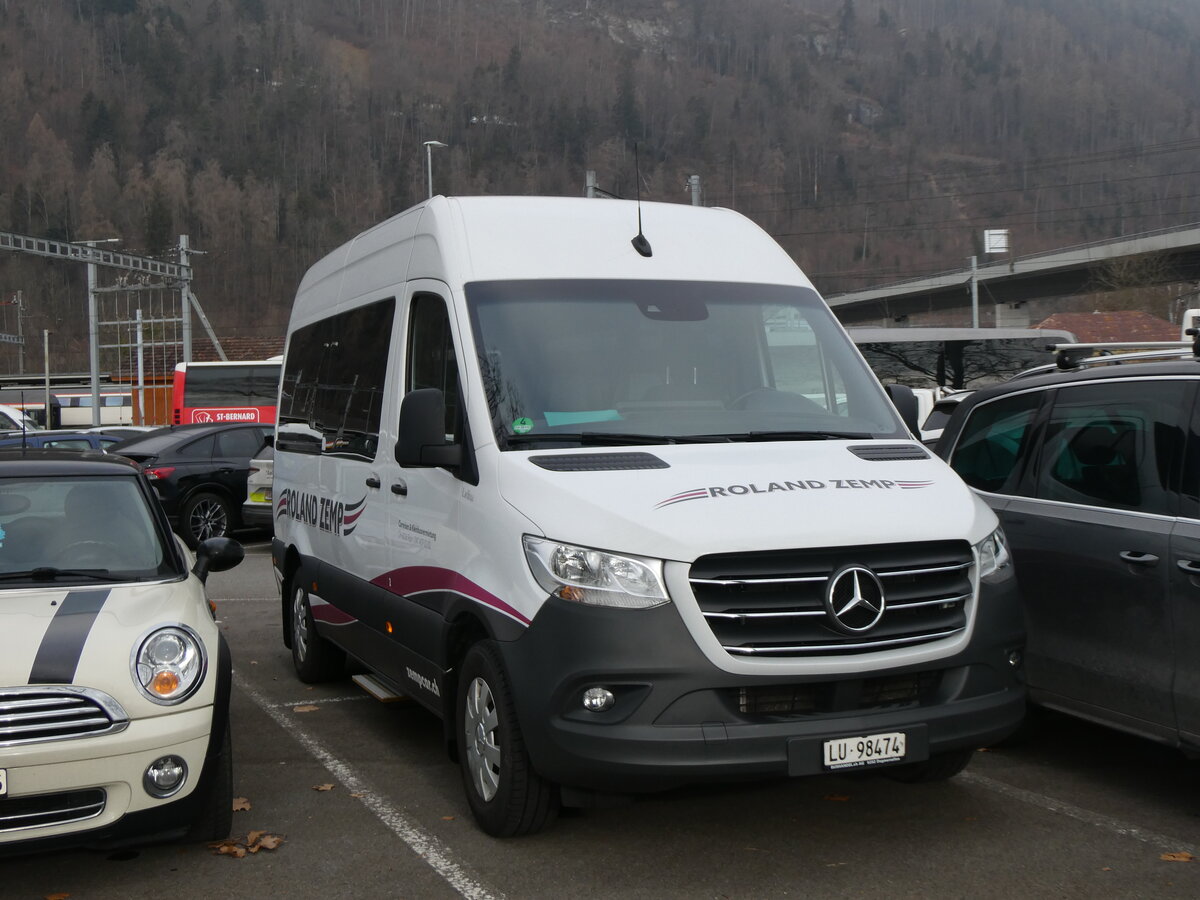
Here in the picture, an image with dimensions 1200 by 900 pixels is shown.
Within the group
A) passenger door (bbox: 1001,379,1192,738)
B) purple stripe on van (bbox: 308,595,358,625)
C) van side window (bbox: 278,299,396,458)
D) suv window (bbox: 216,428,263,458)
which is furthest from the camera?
suv window (bbox: 216,428,263,458)

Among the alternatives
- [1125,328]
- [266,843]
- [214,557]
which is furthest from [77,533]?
[1125,328]

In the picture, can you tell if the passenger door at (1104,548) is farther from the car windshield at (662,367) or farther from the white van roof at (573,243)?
the white van roof at (573,243)

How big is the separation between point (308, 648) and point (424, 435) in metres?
3.45

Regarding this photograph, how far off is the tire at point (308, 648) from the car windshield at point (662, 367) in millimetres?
3175

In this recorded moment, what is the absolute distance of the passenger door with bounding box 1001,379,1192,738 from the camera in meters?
5.22

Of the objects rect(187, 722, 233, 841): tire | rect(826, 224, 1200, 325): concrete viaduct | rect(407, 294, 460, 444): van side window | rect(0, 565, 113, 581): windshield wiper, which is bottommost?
rect(187, 722, 233, 841): tire

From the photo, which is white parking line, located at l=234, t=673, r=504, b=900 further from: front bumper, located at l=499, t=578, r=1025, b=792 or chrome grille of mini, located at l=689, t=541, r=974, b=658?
chrome grille of mini, located at l=689, t=541, r=974, b=658

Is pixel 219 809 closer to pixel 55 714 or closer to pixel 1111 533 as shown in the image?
pixel 55 714

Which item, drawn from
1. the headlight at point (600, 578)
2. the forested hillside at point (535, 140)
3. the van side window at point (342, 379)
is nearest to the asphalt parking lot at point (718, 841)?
the headlight at point (600, 578)

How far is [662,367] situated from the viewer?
5.56 m

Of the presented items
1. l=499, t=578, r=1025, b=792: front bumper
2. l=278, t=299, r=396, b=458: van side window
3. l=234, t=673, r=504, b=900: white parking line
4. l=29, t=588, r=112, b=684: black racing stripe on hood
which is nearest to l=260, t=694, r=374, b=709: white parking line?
l=234, t=673, r=504, b=900: white parking line

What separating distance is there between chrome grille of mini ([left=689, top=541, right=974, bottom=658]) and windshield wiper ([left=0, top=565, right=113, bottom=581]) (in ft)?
8.61

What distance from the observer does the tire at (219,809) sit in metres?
5.00

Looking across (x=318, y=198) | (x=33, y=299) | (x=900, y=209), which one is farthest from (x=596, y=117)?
(x=33, y=299)
